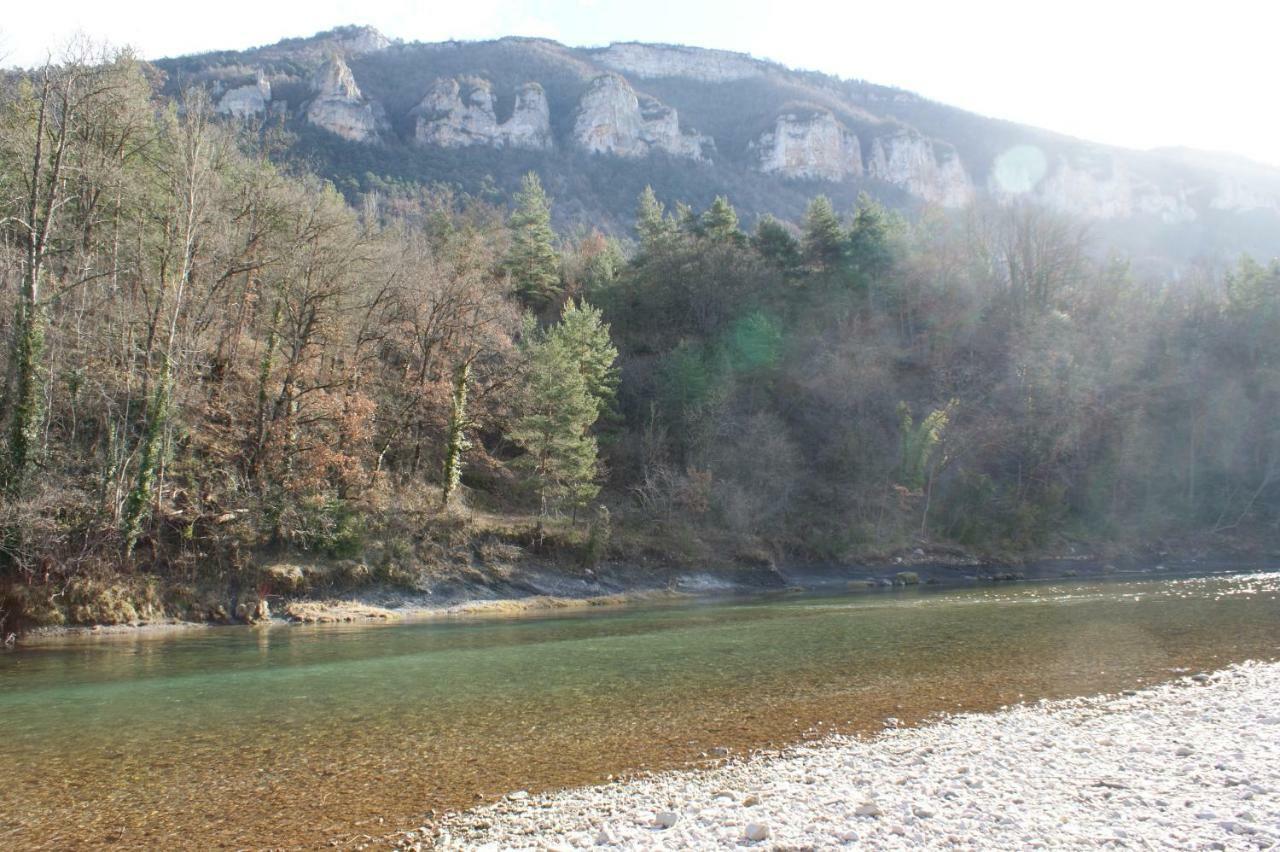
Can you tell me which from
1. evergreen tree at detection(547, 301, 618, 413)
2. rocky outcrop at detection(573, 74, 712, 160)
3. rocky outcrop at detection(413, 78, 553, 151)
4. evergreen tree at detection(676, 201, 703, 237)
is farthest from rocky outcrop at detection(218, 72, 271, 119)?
evergreen tree at detection(547, 301, 618, 413)

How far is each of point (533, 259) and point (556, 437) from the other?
25.0 metres

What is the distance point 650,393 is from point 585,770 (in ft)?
142

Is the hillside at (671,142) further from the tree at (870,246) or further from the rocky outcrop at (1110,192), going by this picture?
the tree at (870,246)

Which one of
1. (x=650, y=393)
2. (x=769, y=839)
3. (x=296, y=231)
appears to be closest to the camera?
(x=769, y=839)

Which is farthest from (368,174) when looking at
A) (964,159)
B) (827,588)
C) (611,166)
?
(964,159)

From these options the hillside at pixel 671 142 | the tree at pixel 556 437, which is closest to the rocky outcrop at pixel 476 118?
the hillside at pixel 671 142

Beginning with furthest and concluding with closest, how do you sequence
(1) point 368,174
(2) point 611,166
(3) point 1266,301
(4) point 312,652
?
1. (2) point 611,166
2. (1) point 368,174
3. (3) point 1266,301
4. (4) point 312,652

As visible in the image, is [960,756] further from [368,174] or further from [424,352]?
[368,174]

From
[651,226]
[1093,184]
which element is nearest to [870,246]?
[651,226]

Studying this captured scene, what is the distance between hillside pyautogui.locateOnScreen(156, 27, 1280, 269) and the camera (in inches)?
4707

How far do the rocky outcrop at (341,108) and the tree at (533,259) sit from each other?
72706 millimetres

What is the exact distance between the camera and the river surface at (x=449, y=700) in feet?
26.7

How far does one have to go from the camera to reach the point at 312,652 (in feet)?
61.0

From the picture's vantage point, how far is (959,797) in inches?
299
